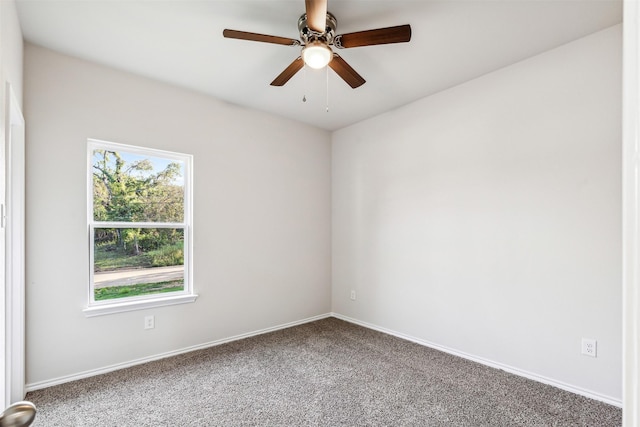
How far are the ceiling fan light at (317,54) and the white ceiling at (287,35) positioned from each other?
30 cm

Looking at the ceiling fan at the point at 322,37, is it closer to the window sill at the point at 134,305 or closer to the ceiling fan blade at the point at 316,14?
the ceiling fan blade at the point at 316,14

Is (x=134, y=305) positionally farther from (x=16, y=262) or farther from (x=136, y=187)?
(x=136, y=187)

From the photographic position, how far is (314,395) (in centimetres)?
236

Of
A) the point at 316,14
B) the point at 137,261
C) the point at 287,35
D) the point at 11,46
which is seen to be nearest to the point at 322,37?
the point at 316,14

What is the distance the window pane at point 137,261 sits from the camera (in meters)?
2.77

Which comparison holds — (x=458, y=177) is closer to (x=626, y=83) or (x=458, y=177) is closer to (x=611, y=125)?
(x=611, y=125)

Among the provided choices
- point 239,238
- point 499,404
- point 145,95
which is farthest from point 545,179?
point 145,95

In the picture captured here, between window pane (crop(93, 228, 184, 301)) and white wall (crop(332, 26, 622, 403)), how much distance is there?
2.15 metres

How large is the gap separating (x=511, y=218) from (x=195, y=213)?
9.47 ft

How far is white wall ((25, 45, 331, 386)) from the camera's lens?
8.06 ft

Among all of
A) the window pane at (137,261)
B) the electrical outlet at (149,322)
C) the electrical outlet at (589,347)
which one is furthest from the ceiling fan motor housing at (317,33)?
the electrical outlet at (589,347)

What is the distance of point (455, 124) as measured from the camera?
10.2 ft

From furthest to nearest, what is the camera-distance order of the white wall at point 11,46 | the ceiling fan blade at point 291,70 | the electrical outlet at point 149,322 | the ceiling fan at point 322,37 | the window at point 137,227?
the electrical outlet at point 149,322, the window at point 137,227, the ceiling fan blade at point 291,70, the ceiling fan at point 322,37, the white wall at point 11,46

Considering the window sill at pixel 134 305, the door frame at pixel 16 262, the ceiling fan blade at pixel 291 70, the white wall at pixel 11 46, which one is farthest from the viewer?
the window sill at pixel 134 305
